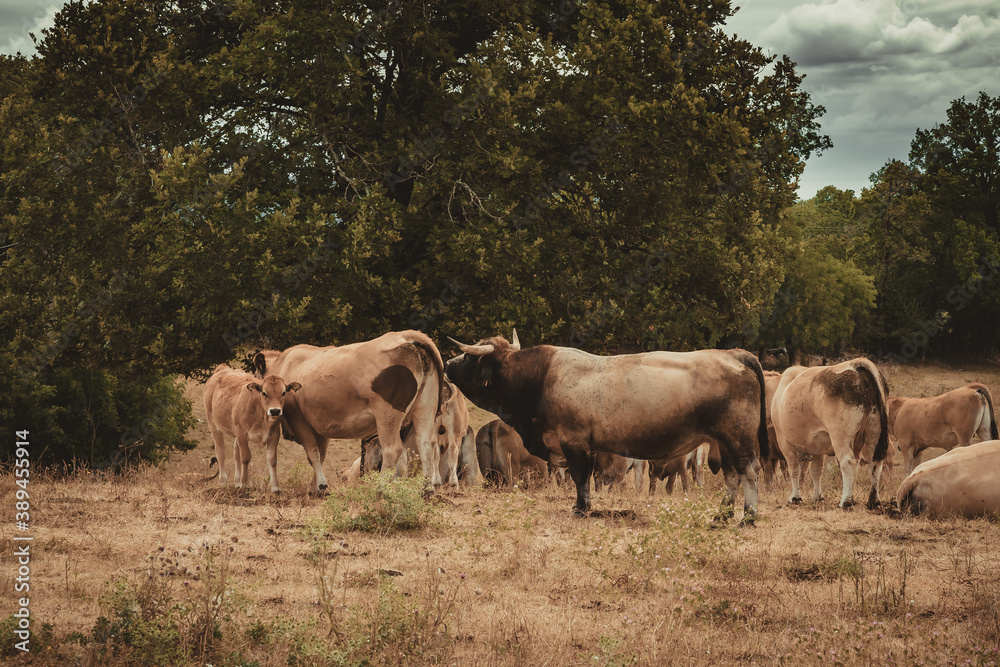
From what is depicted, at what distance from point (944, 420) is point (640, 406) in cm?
1022

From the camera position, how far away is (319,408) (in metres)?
12.7

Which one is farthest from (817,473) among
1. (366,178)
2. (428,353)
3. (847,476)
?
(366,178)

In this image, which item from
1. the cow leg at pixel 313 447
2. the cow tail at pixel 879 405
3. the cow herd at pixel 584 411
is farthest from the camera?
the cow leg at pixel 313 447

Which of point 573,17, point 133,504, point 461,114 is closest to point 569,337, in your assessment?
point 461,114

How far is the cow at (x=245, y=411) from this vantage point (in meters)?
12.7

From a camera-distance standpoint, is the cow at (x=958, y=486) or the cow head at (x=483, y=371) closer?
the cow at (x=958, y=486)

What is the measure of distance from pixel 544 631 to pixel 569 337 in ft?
38.3

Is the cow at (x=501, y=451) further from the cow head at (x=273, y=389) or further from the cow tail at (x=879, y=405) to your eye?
the cow tail at (x=879, y=405)

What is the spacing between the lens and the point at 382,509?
9547mm

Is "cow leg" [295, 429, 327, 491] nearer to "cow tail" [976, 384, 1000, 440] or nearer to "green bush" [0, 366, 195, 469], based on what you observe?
"green bush" [0, 366, 195, 469]

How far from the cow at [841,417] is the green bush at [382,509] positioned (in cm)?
614

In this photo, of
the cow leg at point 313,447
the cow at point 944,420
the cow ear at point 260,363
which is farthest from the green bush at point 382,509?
the cow at point 944,420

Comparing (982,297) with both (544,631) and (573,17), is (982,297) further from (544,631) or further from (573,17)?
(544,631)

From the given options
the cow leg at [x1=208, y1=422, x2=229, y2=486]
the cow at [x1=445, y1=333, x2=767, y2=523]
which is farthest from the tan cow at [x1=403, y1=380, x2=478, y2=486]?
the cow at [x1=445, y1=333, x2=767, y2=523]
